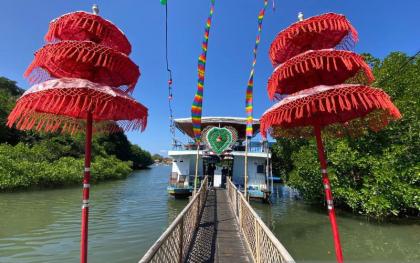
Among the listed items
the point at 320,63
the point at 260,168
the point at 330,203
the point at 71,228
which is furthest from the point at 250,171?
the point at 320,63

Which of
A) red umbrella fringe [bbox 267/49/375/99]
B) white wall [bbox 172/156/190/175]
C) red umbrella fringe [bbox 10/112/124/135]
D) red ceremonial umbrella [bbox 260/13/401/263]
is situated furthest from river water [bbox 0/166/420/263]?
red umbrella fringe [bbox 267/49/375/99]

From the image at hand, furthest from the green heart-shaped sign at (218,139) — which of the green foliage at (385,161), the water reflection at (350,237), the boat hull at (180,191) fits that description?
the water reflection at (350,237)

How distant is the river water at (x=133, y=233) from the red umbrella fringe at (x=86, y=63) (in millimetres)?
6754

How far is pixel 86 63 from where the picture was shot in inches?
158

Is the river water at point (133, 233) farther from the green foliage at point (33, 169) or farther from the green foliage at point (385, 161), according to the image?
the green foliage at point (33, 169)

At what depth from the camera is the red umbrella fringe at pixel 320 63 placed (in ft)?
13.4

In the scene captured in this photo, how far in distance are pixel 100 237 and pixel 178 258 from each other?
761 centimetres

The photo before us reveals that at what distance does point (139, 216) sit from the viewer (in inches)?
637

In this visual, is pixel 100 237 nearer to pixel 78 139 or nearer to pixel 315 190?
pixel 315 190

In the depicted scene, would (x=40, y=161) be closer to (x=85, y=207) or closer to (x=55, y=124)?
(x=55, y=124)

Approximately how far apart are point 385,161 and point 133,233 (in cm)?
1187

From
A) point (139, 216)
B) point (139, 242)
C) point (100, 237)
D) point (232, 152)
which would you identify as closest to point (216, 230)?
point (139, 242)

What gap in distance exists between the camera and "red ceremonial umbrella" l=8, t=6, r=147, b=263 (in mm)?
3525

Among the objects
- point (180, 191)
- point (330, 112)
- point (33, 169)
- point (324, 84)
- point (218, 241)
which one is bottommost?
point (218, 241)
